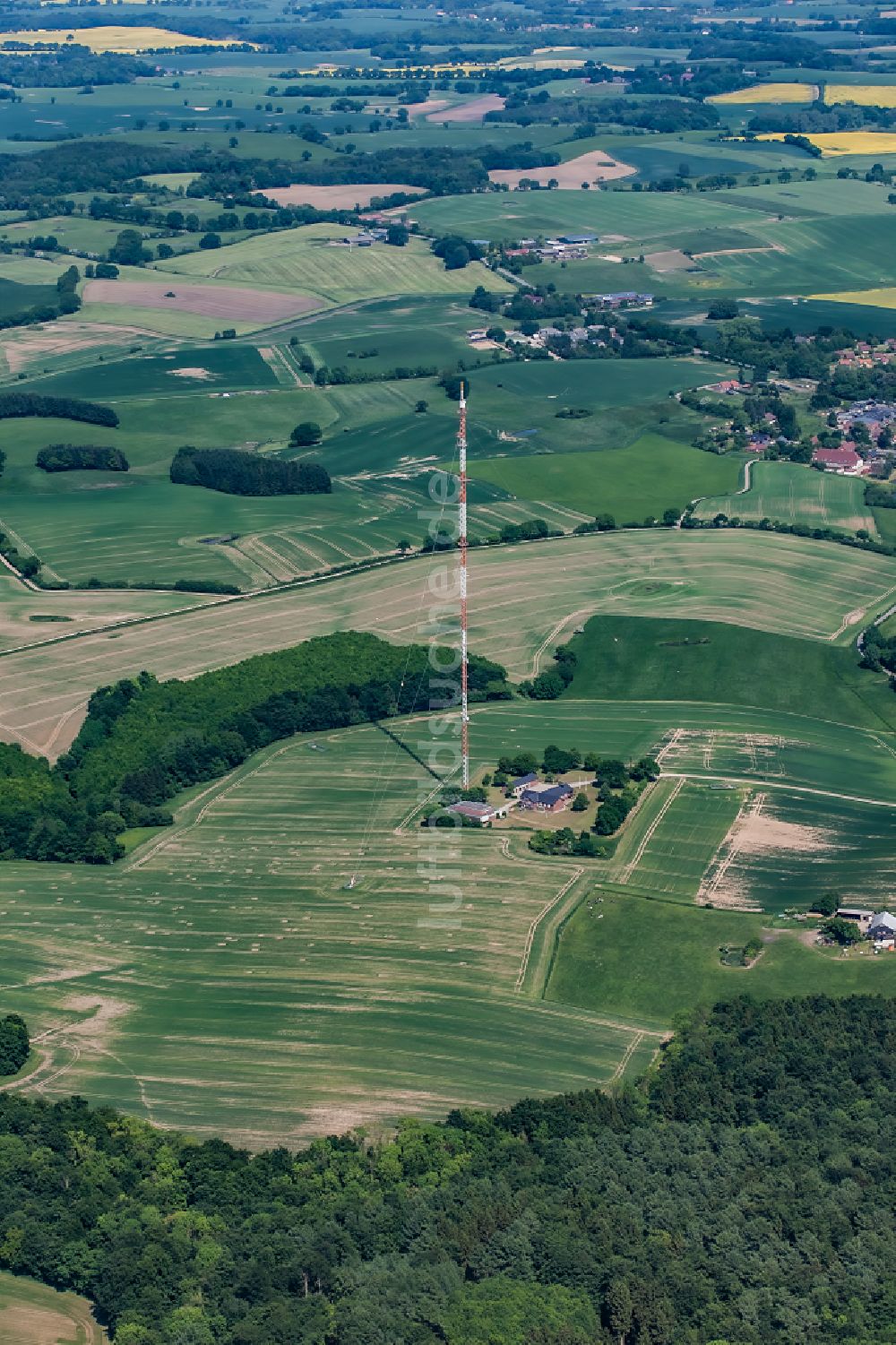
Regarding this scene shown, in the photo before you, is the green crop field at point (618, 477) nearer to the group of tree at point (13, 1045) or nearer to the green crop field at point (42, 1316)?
the group of tree at point (13, 1045)

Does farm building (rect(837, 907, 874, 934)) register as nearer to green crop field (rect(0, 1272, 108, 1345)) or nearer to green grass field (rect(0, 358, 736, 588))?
green crop field (rect(0, 1272, 108, 1345))

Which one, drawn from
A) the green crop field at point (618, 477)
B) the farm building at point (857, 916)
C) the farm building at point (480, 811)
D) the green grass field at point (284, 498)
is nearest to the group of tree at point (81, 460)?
the green grass field at point (284, 498)

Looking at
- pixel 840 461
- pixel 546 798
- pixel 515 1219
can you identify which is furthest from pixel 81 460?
pixel 515 1219

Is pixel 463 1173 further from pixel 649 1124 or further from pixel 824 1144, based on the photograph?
pixel 824 1144

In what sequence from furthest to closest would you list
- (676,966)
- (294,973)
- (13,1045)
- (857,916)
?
(857,916)
(676,966)
(294,973)
(13,1045)

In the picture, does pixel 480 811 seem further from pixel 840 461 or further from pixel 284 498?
pixel 840 461

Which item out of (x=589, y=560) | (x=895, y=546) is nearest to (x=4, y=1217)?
(x=589, y=560)
